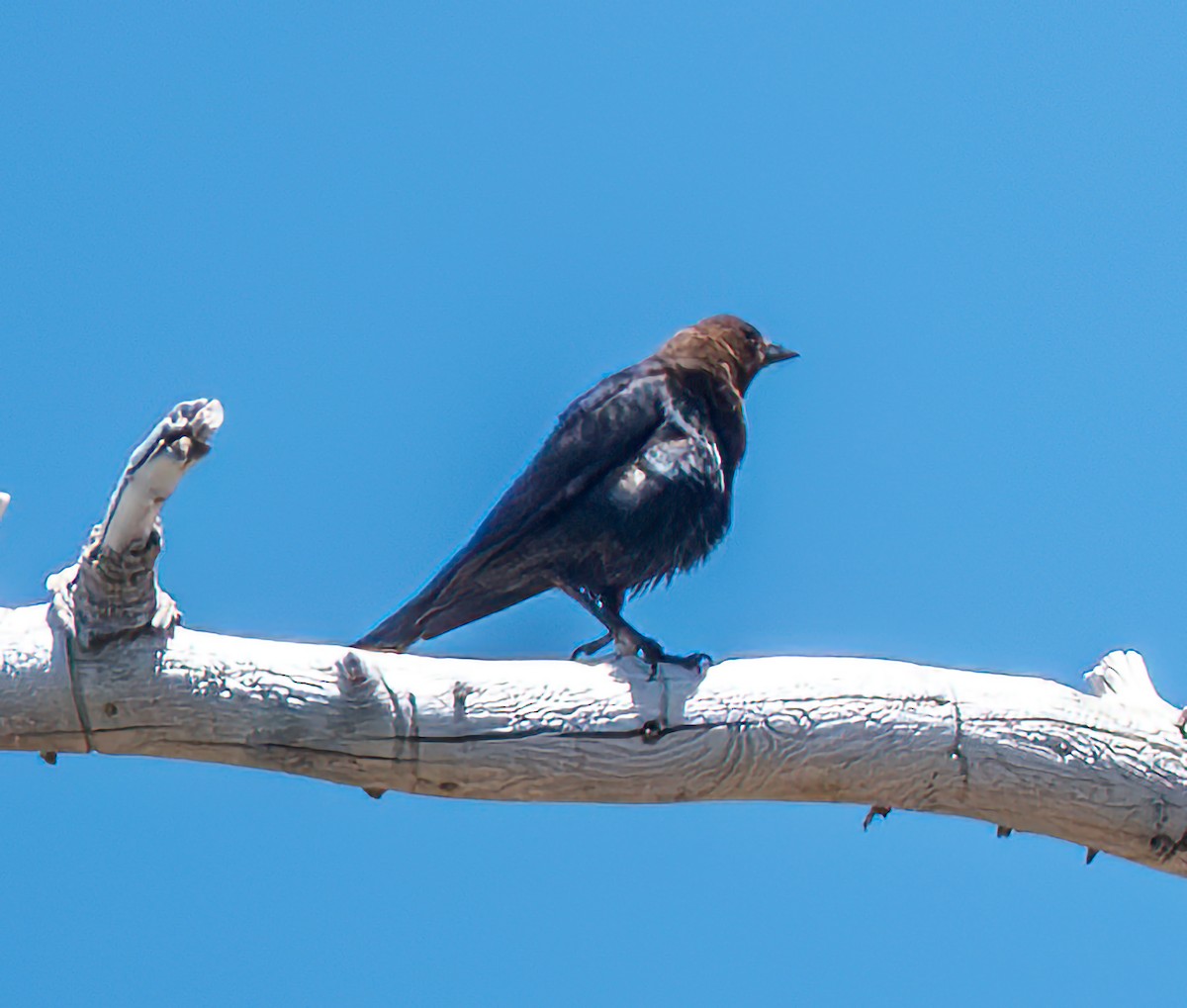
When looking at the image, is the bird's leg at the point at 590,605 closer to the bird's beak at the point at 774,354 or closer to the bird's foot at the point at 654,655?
the bird's foot at the point at 654,655

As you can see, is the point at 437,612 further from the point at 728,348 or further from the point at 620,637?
the point at 728,348

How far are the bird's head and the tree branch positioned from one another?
2307mm

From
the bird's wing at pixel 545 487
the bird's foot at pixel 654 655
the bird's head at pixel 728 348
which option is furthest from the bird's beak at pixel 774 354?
the bird's foot at pixel 654 655

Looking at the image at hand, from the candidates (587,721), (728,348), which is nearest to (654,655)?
(587,721)

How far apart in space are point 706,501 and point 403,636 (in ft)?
3.63

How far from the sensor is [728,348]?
5883mm

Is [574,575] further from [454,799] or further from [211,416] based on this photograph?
[211,416]

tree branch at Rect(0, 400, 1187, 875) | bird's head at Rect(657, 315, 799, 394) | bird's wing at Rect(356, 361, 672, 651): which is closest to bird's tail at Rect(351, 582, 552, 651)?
bird's wing at Rect(356, 361, 672, 651)

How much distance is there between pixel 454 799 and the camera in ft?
10.9

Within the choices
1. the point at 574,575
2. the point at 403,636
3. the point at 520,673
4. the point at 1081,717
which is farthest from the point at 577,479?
the point at 1081,717

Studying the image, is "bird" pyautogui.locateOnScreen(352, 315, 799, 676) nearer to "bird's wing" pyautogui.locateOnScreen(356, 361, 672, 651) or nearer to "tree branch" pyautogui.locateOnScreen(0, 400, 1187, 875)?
"bird's wing" pyautogui.locateOnScreen(356, 361, 672, 651)

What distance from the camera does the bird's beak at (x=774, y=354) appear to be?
20.0 feet

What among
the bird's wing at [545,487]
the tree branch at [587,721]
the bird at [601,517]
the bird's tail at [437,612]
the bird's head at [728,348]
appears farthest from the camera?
the bird's head at [728,348]

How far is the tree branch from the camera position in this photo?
10.1ft
